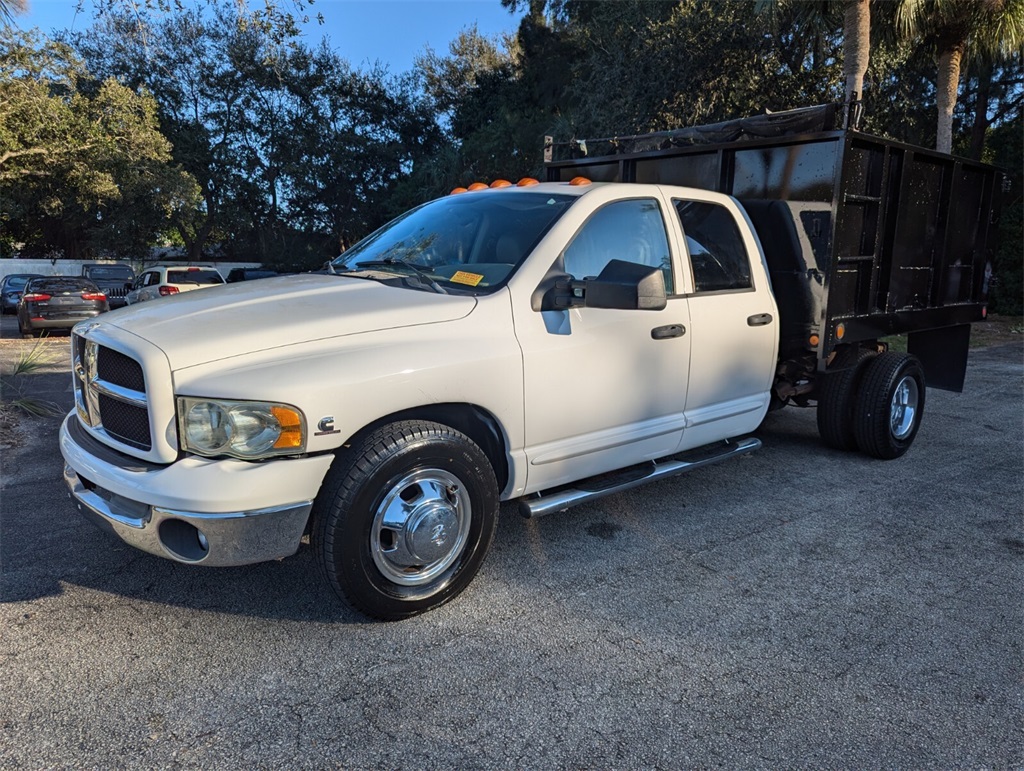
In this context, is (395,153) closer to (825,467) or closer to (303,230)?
(303,230)

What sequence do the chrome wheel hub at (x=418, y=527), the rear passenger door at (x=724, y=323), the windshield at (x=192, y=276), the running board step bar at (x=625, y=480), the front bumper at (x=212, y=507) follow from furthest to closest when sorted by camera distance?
the windshield at (x=192, y=276) < the rear passenger door at (x=724, y=323) < the running board step bar at (x=625, y=480) < the chrome wheel hub at (x=418, y=527) < the front bumper at (x=212, y=507)

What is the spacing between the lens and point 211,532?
2.77 m

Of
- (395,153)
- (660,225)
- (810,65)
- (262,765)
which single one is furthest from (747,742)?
(395,153)

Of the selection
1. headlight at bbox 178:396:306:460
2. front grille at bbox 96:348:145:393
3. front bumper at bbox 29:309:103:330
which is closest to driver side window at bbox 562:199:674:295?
headlight at bbox 178:396:306:460

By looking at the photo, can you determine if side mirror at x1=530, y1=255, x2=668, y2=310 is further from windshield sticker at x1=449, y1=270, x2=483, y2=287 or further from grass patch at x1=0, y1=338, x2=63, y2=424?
grass patch at x1=0, y1=338, x2=63, y2=424

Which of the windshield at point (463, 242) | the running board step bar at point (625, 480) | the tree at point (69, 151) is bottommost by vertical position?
the running board step bar at point (625, 480)

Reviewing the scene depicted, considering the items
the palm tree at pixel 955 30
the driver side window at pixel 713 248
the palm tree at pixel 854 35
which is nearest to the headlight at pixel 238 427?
the driver side window at pixel 713 248

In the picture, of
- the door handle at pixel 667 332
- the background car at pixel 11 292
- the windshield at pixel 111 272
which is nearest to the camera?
the door handle at pixel 667 332

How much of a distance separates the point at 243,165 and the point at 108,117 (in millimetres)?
9899

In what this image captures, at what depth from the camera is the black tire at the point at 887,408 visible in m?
5.49

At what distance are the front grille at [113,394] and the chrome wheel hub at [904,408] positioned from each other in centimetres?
519

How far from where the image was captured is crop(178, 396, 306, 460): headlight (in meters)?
2.76

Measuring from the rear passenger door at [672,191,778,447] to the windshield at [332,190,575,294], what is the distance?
971 mm

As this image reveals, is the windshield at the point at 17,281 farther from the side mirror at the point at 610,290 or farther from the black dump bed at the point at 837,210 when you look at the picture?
the side mirror at the point at 610,290
